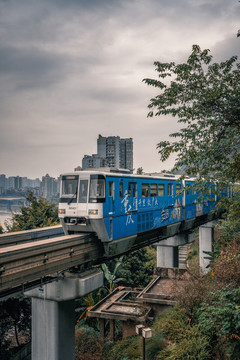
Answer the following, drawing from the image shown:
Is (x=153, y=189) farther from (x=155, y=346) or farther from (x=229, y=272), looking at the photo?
(x=155, y=346)

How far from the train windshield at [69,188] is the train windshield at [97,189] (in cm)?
76

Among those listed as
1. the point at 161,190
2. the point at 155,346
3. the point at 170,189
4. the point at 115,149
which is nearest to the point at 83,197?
the point at 161,190

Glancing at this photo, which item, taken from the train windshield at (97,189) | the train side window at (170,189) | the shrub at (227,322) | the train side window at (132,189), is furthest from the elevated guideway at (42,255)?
the train side window at (170,189)

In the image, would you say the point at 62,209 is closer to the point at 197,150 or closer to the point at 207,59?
the point at 197,150

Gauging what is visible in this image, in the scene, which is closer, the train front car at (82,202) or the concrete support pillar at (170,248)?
the train front car at (82,202)

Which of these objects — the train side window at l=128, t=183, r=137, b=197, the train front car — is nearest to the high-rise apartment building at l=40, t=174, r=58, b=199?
the train side window at l=128, t=183, r=137, b=197

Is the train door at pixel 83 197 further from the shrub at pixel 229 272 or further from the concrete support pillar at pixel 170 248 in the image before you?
the concrete support pillar at pixel 170 248

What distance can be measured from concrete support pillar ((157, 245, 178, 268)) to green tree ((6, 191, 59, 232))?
31.4 feet

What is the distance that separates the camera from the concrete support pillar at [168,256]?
2612 cm

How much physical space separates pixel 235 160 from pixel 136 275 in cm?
1996

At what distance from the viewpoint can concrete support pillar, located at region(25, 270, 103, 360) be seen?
11078mm

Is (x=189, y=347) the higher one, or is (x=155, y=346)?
(x=189, y=347)

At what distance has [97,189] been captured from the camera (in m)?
11.7

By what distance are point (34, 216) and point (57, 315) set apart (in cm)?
1560
